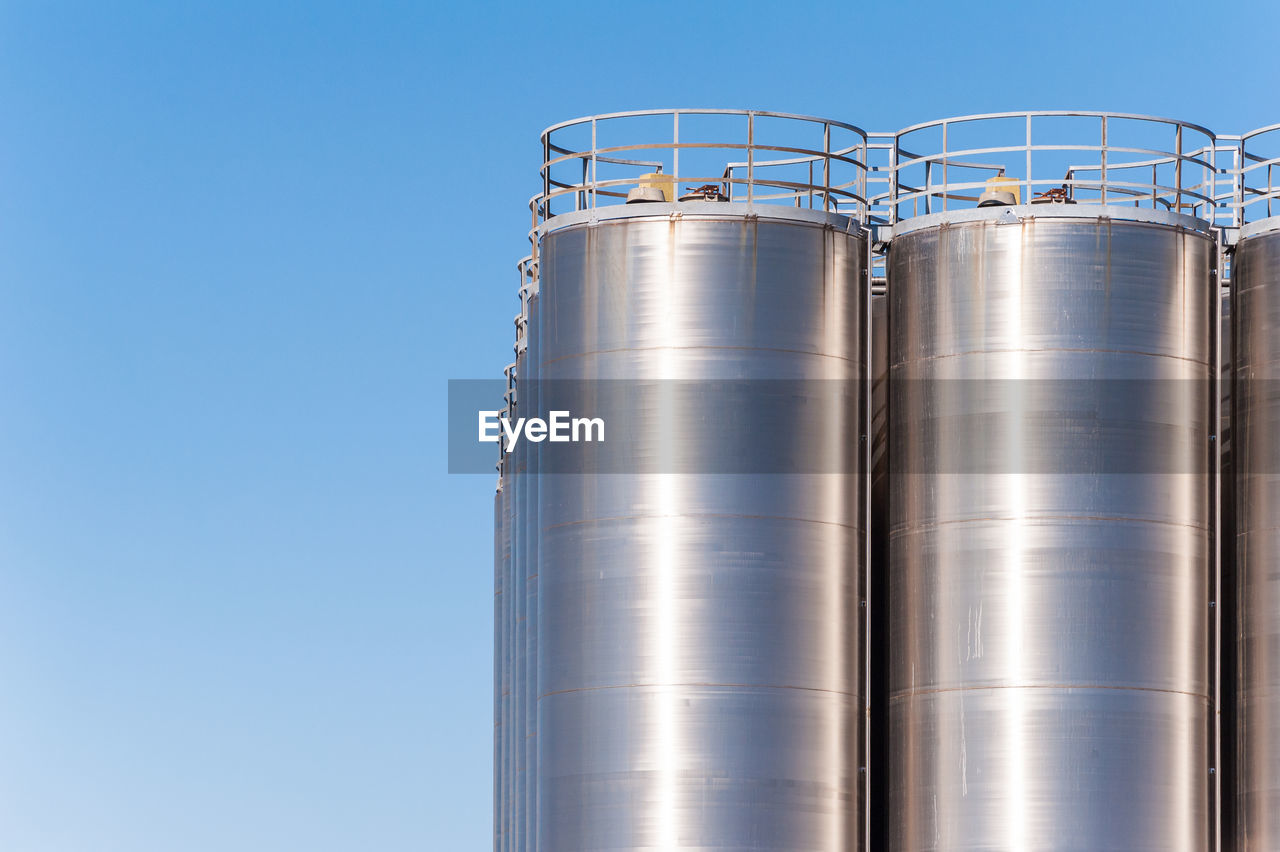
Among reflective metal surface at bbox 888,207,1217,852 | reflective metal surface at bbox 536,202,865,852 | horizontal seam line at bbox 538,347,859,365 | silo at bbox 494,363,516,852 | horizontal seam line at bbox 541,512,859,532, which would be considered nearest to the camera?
reflective metal surface at bbox 536,202,865,852

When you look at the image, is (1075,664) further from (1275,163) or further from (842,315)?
(1275,163)

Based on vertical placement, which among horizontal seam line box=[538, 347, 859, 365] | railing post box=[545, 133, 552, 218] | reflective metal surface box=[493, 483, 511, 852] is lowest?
reflective metal surface box=[493, 483, 511, 852]

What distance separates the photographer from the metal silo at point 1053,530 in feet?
138

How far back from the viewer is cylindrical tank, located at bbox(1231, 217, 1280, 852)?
144 ft

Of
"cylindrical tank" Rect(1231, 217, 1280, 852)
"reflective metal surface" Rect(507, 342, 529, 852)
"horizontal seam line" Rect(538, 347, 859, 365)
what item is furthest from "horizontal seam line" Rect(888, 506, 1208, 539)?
"reflective metal surface" Rect(507, 342, 529, 852)

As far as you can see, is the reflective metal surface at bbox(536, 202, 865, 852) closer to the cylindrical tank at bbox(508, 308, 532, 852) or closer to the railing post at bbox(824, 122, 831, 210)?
the railing post at bbox(824, 122, 831, 210)

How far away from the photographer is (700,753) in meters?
41.2

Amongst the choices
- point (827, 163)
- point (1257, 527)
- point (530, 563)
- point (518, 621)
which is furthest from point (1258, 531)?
point (518, 621)

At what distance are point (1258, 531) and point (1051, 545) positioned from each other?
17.1 ft

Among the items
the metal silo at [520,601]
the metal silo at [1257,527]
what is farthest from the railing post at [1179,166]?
the metal silo at [520,601]

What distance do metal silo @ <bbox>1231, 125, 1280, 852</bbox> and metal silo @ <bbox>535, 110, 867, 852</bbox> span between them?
7822 millimetres

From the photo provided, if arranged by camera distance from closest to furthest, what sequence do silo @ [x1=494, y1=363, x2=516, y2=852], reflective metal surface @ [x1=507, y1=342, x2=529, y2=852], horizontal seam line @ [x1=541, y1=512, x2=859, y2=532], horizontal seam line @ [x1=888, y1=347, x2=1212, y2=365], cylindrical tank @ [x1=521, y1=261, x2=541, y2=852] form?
horizontal seam line @ [x1=541, y1=512, x2=859, y2=532] → horizontal seam line @ [x1=888, y1=347, x2=1212, y2=365] → cylindrical tank @ [x1=521, y1=261, x2=541, y2=852] → reflective metal surface @ [x1=507, y1=342, x2=529, y2=852] → silo @ [x1=494, y1=363, x2=516, y2=852]

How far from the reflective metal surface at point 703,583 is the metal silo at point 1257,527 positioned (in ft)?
25.7

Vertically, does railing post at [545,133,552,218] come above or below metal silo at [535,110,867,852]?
above
